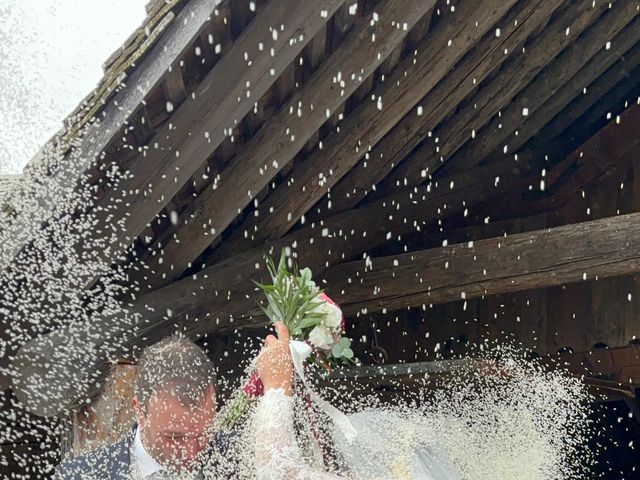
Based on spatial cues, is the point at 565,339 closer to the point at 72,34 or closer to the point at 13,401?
the point at 13,401

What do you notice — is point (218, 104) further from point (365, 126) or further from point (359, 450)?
point (359, 450)

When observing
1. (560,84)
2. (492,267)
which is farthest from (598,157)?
(492,267)

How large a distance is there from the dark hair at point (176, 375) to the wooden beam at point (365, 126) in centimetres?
254

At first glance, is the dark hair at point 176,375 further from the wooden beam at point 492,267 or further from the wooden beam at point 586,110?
the wooden beam at point 586,110

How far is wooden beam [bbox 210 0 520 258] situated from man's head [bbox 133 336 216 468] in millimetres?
2563

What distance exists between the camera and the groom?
3.49 m

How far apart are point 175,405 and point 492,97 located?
157 inches

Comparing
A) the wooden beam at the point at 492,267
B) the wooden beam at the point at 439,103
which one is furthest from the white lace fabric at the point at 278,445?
the wooden beam at the point at 439,103

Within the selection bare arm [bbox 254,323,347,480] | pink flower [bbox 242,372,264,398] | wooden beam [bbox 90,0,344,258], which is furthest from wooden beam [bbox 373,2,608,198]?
bare arm [bbox 254,323,347,480]

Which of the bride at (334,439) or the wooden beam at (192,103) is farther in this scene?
the wooden beam at (192,103)

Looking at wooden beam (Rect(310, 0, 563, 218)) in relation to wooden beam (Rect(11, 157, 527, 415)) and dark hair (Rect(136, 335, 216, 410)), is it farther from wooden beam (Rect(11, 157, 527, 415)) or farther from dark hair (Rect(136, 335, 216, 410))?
dark hair (Rect(136, 335, 216, 410))

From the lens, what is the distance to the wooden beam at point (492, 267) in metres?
5.95

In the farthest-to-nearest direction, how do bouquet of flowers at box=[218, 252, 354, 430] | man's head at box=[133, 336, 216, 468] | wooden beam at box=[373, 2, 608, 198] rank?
wooden beam at box=[373, 2, 608, 198] → bouquet of flowers at box=[218, 252, 354, 430] → man's head at box=[133, 336, 216, 468]

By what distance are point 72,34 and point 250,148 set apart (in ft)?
97.2
